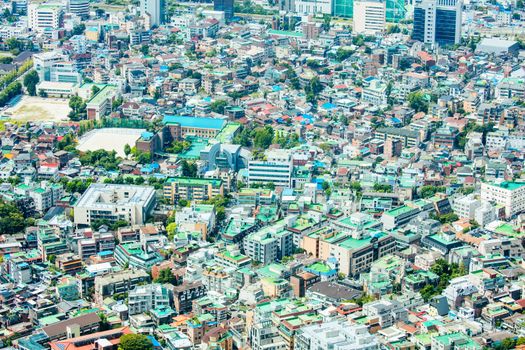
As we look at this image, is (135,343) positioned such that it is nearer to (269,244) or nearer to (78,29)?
(269,244)

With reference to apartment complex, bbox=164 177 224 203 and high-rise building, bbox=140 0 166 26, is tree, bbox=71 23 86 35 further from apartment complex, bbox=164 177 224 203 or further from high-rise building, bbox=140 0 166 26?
apartment complex, bbox=164 177 224 203

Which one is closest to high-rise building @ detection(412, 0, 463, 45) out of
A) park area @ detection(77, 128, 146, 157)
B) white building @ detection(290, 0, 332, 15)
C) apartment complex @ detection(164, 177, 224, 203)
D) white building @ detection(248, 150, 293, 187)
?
white building @ detection(290, 0, 332, 15)

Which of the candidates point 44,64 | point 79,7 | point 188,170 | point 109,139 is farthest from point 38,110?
point 79,7

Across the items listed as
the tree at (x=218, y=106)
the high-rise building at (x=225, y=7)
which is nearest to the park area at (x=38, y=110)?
the tree at (x=218, y=106)

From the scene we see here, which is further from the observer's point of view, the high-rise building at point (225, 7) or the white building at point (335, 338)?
the high-rise building at point (225, 7)

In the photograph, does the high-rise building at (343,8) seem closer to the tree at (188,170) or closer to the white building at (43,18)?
the white building at (43,18)
